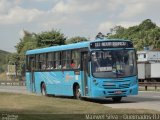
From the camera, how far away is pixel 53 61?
30203 millimetres

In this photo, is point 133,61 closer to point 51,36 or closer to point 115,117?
point 115,117

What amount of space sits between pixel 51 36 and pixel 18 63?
102ft

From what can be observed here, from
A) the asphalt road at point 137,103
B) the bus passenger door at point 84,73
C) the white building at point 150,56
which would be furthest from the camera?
the white building at point 150,56

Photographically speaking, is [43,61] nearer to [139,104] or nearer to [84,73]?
[84,73]

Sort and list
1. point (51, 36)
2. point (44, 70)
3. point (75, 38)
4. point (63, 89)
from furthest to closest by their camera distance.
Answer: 1. point (75, 38)
2. point (51, 36)
3. point (44, 70)
4. point (63, 89)

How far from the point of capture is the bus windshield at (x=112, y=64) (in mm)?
24859

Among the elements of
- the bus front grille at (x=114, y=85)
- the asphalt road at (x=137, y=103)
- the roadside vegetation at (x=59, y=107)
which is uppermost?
the bus front grille at (x=114, y=85)

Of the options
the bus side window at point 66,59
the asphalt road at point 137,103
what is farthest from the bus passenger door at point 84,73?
the bus side window at point 66,59

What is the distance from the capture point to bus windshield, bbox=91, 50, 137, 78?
2486 centimetres

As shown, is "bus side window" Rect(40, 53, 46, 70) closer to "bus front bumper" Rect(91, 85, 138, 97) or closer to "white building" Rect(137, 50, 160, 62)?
"bus front bumper" Rect(91, 85, 138, 97)

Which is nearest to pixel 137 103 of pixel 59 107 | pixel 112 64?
pixel 112 64

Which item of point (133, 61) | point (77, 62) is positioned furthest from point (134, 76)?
point (77, 62)

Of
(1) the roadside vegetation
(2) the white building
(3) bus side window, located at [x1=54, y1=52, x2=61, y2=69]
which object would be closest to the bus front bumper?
(1) the roadside vegetation

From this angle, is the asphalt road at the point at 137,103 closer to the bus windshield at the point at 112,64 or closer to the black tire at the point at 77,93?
the black tire at the point at 77,93
